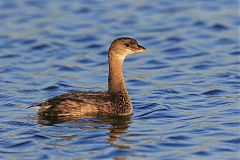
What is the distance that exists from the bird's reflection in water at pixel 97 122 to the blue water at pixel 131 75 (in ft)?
0.06

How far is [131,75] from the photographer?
1869 cm

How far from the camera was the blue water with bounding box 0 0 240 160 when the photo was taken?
42.4ft

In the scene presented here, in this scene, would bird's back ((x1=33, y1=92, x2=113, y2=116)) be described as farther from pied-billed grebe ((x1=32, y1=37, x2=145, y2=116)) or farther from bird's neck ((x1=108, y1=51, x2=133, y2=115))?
bird's neck ((x1=108, y1=51, x2=133, y2=115))

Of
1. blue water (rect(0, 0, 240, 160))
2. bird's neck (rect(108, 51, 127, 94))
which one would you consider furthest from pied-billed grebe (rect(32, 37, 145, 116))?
blue water (rect(0, 0, 240, 160))

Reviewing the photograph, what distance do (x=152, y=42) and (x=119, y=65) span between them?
22.7 ft

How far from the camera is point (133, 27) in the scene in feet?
76.8

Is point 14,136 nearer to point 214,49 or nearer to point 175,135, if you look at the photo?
point 175,135

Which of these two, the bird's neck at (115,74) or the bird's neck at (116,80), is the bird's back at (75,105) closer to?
the bird's neck at (116,80)

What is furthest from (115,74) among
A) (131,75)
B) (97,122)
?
(131,75)

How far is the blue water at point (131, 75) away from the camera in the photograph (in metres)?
12.9

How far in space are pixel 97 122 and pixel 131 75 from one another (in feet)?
15.0

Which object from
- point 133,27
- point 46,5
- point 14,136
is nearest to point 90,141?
point 14,136

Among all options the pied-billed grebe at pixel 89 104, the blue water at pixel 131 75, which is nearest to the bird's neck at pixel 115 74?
the pied-billed grebe at pixel 89 104

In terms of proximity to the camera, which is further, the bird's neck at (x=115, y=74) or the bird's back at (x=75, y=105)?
Answer: the bird's neck at (x=115, y=74)
